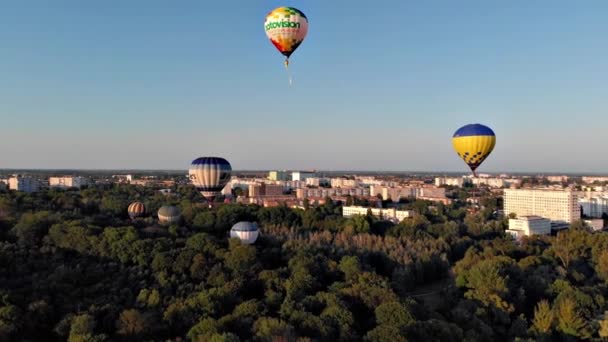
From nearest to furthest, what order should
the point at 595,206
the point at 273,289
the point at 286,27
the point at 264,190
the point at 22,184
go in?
the point at 273,289
the point at 286,27
the point at 595,206
the point at 22,184
the point at 264,190

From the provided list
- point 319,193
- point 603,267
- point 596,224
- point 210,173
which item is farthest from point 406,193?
point 210,173

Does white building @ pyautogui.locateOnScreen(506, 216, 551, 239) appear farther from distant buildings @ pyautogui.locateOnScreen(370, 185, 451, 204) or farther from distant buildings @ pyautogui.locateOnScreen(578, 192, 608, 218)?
distant buildings @ pyautogui.locateOnScreen(370, 185, 451, 204)

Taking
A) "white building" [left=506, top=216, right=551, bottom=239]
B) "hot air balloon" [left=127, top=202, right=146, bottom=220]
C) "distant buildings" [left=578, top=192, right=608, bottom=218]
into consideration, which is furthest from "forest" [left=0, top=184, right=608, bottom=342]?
"distant buildings" [left=578, top=192, right=608, bottom=218]

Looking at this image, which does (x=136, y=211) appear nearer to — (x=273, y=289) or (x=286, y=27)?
(x=273, y=289)

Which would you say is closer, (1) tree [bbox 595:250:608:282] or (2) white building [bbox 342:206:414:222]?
(1) tree [bbox 595:250:608:282]

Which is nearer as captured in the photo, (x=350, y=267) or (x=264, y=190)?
(x=350, y=267)

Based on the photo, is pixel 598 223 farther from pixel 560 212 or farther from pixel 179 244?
pixel 179 244

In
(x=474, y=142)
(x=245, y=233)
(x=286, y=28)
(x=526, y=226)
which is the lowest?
(x=526, y=226)
